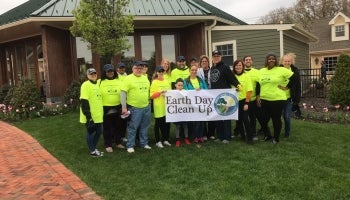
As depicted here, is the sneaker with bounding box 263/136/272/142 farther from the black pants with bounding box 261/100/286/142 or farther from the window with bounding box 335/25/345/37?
the window with bounding box 335/25/345/37

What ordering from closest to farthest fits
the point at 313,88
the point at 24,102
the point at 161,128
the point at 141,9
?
1. the point at 161,128
2. the point at 24,102
3. the point at 141,9
4. the point at 313,88

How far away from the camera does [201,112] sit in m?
7.31

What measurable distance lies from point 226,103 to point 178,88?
958 mm

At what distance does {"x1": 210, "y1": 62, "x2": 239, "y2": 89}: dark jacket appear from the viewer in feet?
23.3

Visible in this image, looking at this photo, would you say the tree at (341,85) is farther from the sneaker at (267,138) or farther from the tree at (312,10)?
the tree at (312,10)

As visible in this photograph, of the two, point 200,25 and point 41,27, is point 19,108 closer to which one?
point 41,27

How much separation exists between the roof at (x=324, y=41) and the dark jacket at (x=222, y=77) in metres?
26.4

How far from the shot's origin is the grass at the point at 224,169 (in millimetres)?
4785

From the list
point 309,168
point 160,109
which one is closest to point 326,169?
point 309,168

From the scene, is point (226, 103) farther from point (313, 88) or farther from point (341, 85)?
point (313, 88)

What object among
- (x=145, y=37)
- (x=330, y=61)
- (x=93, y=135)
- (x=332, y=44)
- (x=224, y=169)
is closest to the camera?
(x=224, y=169)

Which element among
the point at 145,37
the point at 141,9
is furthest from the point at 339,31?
the point at 141,9

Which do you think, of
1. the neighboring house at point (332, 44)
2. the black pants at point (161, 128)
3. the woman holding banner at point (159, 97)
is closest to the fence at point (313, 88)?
the black pants at point (161, 128)

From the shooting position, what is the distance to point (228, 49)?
1521 centimetres
